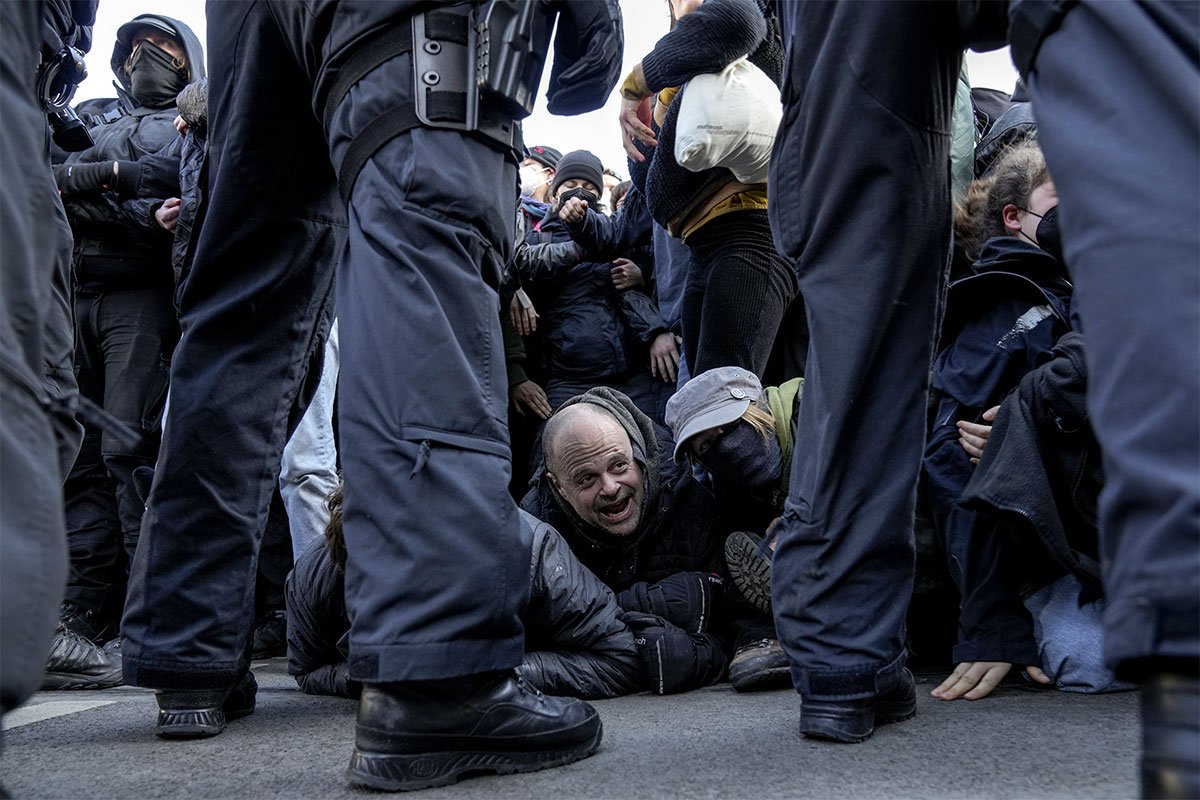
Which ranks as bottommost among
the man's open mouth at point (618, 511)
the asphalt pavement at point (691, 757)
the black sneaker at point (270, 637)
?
the black sneaker at point (270, 637)

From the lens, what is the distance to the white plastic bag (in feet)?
8.10

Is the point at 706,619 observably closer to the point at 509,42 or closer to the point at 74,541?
the point at 509,42

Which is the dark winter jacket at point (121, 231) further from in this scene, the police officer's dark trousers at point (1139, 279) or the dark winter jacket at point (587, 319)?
the police officer's dark trousers at point (1139, 279)

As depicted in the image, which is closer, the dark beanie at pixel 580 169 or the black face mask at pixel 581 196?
the black face mask at pixel 581 196

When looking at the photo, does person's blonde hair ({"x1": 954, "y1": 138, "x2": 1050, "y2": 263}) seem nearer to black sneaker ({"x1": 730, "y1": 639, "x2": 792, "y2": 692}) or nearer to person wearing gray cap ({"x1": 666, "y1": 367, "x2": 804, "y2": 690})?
person wearing gray cap ({"x1": 666, "y1": 367, "x2": 804, "y2": 690})

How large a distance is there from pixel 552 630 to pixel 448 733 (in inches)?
38.7

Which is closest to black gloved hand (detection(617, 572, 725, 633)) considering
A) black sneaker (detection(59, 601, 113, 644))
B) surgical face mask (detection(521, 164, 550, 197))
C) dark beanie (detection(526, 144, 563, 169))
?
black sneaker (detection(59, 601, 113, 644))

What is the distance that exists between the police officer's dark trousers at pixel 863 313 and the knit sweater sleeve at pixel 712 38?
3.20 feet

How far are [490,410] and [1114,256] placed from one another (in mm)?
740

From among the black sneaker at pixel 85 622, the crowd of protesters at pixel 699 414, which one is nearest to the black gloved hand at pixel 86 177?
the crowd of protesters at pixel 699 414

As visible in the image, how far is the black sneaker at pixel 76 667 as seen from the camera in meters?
2.64

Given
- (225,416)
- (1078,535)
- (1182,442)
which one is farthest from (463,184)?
(1078,535)

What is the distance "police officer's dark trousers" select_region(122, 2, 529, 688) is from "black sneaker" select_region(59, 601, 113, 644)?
168 centimetres

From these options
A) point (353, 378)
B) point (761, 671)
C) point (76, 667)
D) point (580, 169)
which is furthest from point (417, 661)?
point (580, 169)
